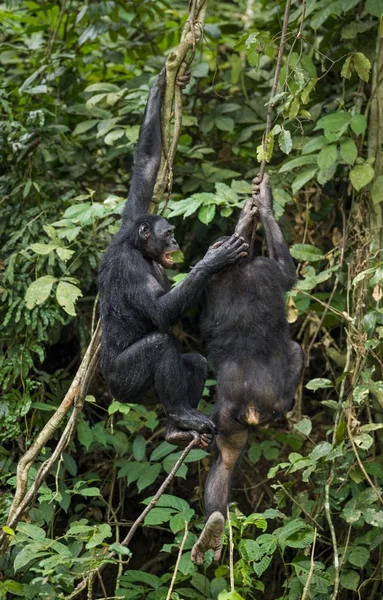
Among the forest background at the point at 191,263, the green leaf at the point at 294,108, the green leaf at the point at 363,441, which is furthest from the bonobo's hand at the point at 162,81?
the green leaf at the point at 363,441

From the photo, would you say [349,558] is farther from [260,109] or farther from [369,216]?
[260,109]

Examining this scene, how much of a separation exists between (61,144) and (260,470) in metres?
3.52

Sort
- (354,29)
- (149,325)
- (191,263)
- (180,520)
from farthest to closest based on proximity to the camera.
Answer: (191,263) → (354,29) → (180,520) → (149,325)

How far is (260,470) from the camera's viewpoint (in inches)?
344

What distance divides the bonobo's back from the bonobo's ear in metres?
0.51

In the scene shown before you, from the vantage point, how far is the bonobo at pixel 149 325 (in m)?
5.82

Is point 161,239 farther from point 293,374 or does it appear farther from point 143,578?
point 143,578

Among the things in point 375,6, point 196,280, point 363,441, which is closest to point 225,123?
point 375,6

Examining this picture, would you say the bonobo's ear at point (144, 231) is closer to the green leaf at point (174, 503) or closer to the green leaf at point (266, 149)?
the green leaf at point (266, 149)

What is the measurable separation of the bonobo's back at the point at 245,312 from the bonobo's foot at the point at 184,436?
1.59 ft

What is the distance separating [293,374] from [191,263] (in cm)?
293

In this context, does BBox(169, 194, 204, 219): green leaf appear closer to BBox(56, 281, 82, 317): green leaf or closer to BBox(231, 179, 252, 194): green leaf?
BBox(231, 179, 252, 194): green leaf

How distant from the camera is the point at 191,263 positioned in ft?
28.6

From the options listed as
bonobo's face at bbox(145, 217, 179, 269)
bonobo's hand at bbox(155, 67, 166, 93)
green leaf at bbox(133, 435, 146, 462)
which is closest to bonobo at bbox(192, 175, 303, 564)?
bonobo's face at bbox(145, 217, 179, 269)
